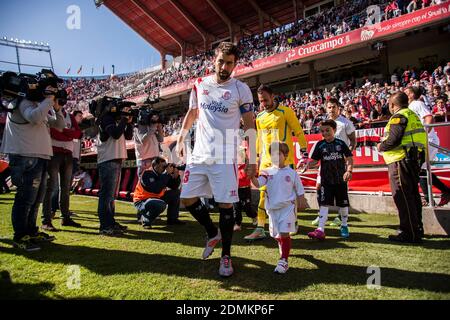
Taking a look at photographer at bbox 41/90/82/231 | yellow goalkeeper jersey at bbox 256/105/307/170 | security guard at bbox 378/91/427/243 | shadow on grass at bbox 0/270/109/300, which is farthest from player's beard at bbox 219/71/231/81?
photographer at bbox 41/90/82/231

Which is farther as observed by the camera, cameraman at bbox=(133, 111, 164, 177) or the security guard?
cameraman at bbox=(133, 111, 164, 177)

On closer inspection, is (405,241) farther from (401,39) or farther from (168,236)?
(401,39)

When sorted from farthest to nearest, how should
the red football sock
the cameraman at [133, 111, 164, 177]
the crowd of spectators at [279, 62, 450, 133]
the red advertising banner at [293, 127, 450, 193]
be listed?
the crowd of spectators at [279, 62, 450, 133] → the red advertising banner at [293, 127, 450, 193] → the cameraman at [133, 111, 164, 177] → the red football sock

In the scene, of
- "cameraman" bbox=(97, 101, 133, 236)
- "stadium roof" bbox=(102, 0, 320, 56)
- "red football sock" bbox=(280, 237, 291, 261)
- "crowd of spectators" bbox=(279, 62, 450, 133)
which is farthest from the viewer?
"stadium roof" bbox=(102, 0, 320, 56)

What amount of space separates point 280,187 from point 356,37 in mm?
18129

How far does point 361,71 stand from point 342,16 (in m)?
4.07

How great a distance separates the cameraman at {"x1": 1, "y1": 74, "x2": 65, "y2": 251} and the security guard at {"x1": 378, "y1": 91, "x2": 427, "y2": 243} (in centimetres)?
455

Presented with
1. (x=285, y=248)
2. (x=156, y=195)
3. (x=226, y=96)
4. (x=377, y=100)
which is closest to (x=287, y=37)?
(x=377, y=100)

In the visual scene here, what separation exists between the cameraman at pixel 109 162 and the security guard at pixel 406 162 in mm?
3972

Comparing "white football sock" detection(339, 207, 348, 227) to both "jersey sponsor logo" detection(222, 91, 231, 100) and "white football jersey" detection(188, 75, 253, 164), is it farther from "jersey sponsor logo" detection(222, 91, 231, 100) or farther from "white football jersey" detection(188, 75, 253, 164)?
"jersey sponsor logo" detection(222, 91, 231, 100)

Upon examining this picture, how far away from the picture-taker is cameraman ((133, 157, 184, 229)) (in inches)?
209

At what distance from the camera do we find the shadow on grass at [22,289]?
7.57 ft

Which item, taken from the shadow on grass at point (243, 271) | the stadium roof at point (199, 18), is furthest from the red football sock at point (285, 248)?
the stadium roof at point (199, 18)

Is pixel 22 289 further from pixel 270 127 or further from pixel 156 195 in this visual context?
pixel 270 127
